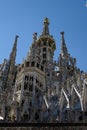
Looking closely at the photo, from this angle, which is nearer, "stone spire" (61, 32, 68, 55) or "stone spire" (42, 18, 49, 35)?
"stone spire" (61, 32, 68, 55)

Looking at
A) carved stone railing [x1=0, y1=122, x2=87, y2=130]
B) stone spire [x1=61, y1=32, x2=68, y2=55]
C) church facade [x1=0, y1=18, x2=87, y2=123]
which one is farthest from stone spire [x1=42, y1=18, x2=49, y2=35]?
carved stone railing [x1=0, y1=122, x2=87, y2=130]

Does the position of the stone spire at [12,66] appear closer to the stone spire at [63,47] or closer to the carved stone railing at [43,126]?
the stone spire at [63,47]

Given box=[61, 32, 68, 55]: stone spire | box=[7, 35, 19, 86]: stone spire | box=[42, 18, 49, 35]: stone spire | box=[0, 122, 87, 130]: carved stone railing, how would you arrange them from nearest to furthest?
1. box=[0, 122, 87, 130]: carved stone railing
2. box=[7, 35, 19, 86]: stone spire
3. box=[61, 32, 68, 55]: stone spire
4. box=[42, 18, 49, 35]: stone spire

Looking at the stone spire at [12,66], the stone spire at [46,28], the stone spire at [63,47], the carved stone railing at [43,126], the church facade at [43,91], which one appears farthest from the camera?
the stone spire at [46,28]

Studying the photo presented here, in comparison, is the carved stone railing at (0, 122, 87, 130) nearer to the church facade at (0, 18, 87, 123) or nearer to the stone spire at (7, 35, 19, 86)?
the church facade at (0, 18, 87, 123)

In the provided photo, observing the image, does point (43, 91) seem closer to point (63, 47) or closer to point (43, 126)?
point (43, 126)

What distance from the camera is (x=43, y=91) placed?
41438 mm

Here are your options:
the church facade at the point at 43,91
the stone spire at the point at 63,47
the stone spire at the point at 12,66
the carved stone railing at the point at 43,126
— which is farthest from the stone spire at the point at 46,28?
the carved stone railing at the point at 43,126

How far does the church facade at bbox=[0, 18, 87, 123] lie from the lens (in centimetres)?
3249

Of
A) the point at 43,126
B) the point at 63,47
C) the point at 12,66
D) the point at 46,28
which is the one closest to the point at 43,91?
the point at 12,66

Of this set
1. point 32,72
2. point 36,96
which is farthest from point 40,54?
point 36,96

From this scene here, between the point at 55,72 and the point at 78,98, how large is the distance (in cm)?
1738

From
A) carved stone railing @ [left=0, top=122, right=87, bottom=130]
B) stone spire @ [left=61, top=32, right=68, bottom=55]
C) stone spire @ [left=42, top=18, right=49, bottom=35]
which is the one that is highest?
stone spire @ [left=42, top=18, right=49, bottom=35]

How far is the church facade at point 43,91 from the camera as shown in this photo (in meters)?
32.5
